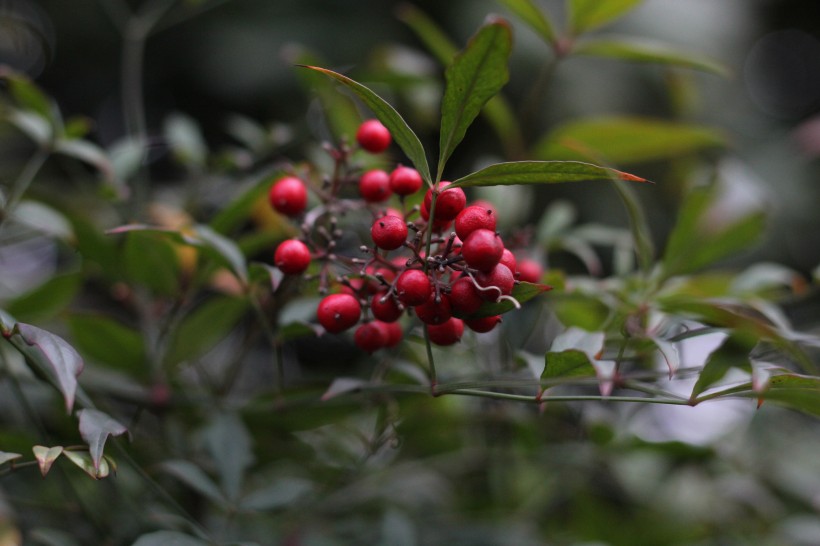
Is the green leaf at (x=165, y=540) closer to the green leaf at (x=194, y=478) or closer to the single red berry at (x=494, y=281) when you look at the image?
the green leaf at (x=194, y=478)

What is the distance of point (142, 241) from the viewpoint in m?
0.75

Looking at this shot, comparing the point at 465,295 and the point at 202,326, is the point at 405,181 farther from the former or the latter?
the point at 202,326

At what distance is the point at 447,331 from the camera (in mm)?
562

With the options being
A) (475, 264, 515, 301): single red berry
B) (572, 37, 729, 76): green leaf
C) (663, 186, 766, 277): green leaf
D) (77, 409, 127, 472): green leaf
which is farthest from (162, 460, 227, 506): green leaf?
(572, 37, 729, 76): green leaf

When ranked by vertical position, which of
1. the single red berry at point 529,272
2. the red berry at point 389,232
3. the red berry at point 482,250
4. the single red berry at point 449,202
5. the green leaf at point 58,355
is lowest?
the single red berry at point 529,272

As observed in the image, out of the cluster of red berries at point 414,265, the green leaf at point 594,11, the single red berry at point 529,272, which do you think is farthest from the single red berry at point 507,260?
the green leaf at point 594,11

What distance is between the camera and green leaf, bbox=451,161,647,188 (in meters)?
0.46

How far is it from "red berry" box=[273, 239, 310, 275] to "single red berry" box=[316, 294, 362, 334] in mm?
40

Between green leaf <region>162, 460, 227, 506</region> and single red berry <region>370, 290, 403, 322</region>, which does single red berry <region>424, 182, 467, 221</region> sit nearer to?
single red berry <region>370, 290, 403, 322</region>

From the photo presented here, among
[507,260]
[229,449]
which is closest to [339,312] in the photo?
[507,260]

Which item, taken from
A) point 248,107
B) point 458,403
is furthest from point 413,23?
point 248,107

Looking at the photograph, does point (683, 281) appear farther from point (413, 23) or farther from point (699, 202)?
point (413, 23)

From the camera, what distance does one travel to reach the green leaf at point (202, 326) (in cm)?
80

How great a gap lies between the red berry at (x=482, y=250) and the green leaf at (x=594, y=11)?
23.3 inches
